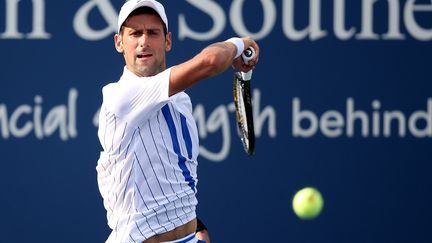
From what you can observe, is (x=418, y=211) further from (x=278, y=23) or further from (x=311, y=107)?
(x=278, y=23)

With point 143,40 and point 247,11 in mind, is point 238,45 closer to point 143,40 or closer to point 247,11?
point 143,40

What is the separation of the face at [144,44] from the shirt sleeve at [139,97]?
0.51 ft

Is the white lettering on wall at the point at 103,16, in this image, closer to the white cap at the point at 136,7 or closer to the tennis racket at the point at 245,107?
the tennis racket at the point at 245,107

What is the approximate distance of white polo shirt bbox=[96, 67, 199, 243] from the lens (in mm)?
4230

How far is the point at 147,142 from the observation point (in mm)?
4281

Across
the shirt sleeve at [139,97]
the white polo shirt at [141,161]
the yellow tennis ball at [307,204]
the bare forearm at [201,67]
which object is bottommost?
the yellow tennis ball at [307,204]

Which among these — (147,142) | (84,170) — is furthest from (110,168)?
(84,170)

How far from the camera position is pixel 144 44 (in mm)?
4391

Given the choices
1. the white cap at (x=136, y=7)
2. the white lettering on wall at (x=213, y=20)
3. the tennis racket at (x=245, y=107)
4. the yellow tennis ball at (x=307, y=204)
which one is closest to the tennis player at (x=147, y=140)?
the white cap at (x=136, y=7)

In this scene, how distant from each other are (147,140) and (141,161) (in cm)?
9

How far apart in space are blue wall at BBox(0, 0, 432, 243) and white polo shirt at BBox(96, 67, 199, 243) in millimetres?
2654

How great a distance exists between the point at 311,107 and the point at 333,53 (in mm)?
383

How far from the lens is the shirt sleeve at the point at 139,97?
13.5 ft

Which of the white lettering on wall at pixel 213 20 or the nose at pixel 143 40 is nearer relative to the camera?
the nose at pixel 143 40
